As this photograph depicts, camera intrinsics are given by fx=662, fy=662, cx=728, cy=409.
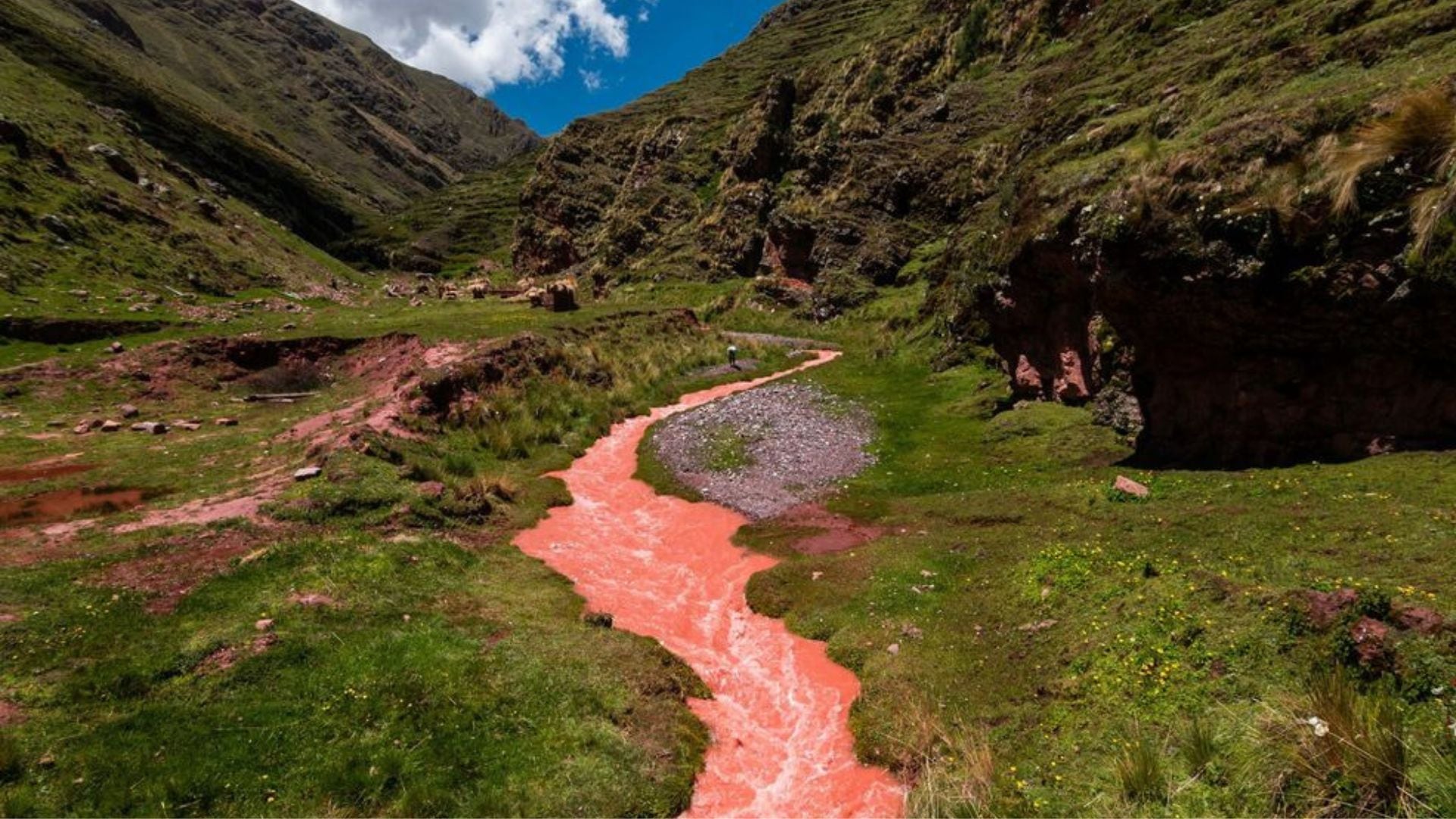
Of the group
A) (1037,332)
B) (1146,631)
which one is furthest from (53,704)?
(1037,332)

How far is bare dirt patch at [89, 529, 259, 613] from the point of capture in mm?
14922

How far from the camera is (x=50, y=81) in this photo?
6712 centimetres

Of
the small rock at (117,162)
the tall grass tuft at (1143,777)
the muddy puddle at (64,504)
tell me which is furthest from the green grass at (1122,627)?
the small rock at (117,162)

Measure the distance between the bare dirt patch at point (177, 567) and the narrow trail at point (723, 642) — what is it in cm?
816

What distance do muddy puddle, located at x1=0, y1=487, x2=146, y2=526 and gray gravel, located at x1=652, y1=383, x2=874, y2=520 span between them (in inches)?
741

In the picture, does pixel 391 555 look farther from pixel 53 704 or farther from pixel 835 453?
pixel 835 453

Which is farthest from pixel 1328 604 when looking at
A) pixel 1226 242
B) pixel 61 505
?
pixel 61 505

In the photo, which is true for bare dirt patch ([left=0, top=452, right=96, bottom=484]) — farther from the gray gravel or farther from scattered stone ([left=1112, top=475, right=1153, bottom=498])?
scattered stone ([left=1112, top=475, right=1153, bottom=498])

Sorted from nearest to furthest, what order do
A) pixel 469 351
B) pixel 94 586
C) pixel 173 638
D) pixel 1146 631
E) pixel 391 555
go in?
pixel 1146 631, pixel 173 638, pixel 94 586, pixel 391 555, pixel 469 351

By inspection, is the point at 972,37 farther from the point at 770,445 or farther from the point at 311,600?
the point at 311,600

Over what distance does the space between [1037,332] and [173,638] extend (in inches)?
1244

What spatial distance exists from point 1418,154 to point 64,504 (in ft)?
118

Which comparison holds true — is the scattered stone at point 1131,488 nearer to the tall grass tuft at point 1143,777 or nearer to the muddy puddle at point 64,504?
the tall grass tuft at point 1143,777

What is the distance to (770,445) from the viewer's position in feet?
102
